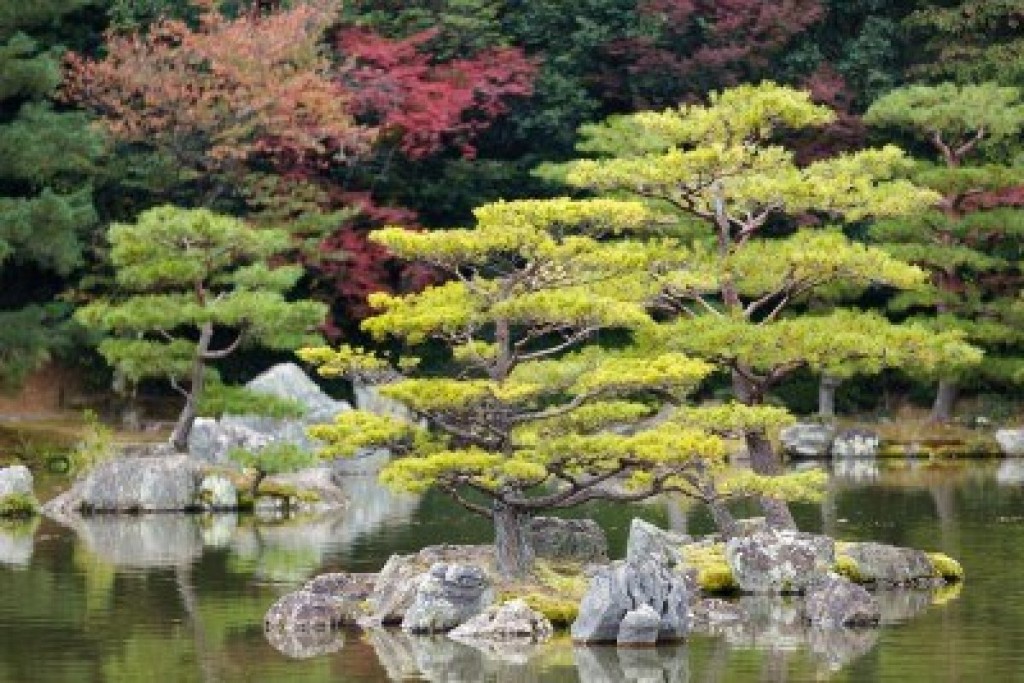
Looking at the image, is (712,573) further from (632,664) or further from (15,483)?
(15,483)

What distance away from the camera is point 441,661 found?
2162 centimetres

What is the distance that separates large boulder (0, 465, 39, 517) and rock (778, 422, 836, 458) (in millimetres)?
14641

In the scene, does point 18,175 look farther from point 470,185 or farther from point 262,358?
point 470,185

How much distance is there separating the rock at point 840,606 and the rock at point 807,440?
20.1 m

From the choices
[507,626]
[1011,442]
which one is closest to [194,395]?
[1011,442]

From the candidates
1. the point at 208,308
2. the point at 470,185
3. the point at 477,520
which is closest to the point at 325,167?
the point at 470,185

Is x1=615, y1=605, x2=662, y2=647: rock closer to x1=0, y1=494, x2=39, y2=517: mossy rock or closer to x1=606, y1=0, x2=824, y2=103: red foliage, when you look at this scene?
x1=0, y1=494, x2=39, y2=517: mossy rock

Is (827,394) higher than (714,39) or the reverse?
the reverse

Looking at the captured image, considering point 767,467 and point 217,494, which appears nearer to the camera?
point 767,467

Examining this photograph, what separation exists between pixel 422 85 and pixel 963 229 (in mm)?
10224

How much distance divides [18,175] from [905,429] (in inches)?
623

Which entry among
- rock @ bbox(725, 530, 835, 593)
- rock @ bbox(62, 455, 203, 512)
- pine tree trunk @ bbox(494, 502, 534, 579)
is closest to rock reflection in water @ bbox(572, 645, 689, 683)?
pine tree trunk @ bbox(494, 502, 534, 579)

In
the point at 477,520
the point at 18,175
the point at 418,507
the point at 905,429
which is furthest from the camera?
the point at 905,429

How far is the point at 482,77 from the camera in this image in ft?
159
